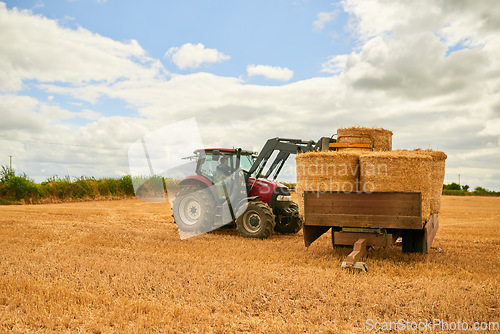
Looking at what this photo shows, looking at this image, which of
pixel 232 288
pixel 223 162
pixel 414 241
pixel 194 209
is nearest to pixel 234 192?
pixel 223 162

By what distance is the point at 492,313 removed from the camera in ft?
15.1

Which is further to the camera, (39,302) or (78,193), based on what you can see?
(78,193)

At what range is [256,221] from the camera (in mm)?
10055

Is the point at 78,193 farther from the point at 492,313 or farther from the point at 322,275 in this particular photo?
the point at 492,313

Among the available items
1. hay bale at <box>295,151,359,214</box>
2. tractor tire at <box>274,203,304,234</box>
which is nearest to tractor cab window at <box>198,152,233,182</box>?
tractor tire at <box>274,203,304,234</box>

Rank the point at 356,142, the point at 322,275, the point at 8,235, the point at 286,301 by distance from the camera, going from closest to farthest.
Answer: the point at 286,301
the point at 322,275
the point at 356,142
the point at 8,235

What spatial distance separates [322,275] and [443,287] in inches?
64.4

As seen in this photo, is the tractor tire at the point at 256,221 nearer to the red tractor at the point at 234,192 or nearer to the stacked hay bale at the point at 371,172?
the red tractor at the point at 234,192

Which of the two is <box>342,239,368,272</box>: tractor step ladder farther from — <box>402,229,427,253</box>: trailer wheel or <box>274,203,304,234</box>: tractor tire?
<box>274,203,304,234</box>: tractor tire

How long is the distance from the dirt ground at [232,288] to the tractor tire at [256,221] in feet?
3.90

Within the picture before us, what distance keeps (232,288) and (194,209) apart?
585 cm

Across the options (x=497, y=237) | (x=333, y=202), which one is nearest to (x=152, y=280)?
(x=333, y=202)

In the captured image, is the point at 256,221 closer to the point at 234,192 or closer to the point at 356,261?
the point at 234,192

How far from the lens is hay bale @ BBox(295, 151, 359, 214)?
7.07m
